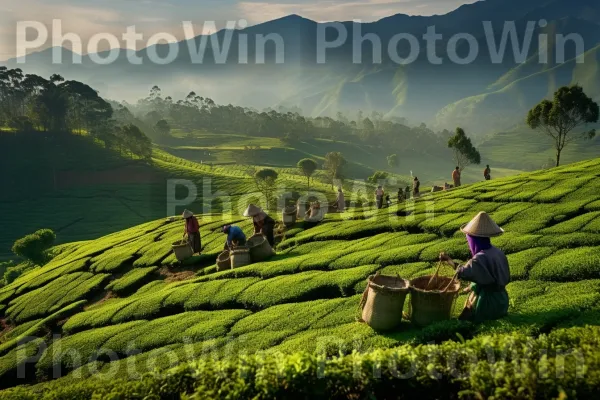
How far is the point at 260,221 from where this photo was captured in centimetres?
2056

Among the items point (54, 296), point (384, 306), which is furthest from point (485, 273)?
point (54, 296)

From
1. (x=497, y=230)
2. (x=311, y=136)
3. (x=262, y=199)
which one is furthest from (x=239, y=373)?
(x=311, y=136)

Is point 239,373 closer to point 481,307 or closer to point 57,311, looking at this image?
point 481,307

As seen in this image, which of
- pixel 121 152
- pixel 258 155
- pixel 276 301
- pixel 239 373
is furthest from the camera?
pixel 258 155

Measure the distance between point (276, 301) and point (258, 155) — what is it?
126806 millimetres

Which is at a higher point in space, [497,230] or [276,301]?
[497,230]

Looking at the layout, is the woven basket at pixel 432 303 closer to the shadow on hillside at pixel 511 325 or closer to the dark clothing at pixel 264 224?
the shadow on hillside at pixel 511 325

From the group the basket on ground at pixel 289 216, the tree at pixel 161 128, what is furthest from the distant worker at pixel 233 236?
the tree at pixel 161 128

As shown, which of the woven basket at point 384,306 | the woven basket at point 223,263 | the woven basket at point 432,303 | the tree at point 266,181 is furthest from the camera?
the tree at point 266,181

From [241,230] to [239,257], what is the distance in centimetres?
148

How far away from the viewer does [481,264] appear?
827 cm

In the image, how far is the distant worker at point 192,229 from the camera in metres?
22.9

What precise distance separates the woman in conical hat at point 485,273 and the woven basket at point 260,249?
1180 centimetres

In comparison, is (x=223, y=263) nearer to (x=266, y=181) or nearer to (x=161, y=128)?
(x=266, y=181)
